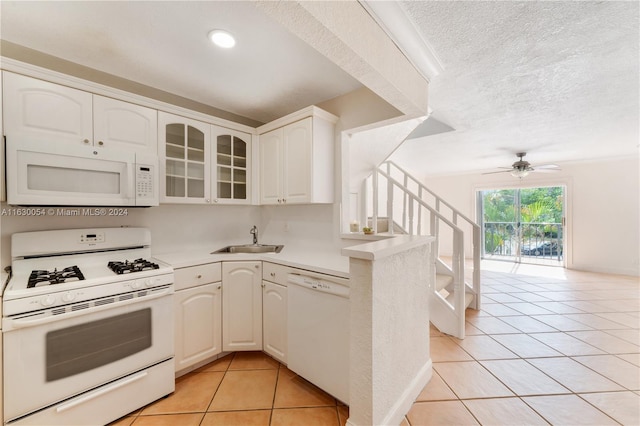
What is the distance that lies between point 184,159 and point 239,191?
0.59 metres

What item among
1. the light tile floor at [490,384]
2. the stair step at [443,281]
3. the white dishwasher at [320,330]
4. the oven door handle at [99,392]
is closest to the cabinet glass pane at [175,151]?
the white dishwasher at [320,330]

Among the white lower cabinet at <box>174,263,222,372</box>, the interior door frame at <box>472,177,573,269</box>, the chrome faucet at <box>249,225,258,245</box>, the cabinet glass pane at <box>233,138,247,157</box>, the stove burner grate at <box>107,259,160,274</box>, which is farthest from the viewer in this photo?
the interior door frame at <box>472,177,573,269</box>

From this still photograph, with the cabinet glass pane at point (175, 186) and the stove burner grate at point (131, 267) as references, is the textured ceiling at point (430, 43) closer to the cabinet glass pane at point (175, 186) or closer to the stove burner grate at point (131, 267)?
the cabinet glass pane at point (175, 186)

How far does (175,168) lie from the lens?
7.17 ft

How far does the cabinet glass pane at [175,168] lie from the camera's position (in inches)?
84.5

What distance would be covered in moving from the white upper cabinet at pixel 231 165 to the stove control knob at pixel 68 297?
4.09 ft

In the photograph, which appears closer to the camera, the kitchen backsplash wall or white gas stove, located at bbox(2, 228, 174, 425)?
white gas stove, located at bbox(2, 228, 174, 425)

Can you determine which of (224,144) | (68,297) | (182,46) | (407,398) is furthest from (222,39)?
(407,398)

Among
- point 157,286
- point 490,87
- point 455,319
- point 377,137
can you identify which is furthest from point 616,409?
point 157,286

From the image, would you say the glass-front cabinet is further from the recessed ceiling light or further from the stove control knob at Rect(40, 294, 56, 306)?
the stove control knob at Rect(40, 294, 56, 306)

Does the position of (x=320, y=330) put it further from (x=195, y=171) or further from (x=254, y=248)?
(x=195, y=171)

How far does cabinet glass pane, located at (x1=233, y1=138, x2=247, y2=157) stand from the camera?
2.58 metres

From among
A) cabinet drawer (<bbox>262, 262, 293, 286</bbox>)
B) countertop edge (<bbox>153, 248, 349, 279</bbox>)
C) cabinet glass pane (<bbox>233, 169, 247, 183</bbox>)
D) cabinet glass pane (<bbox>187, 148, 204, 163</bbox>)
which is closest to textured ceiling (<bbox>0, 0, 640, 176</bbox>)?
cabinet glass pane (<bbox>187, 148, 204, 163</bbox>)

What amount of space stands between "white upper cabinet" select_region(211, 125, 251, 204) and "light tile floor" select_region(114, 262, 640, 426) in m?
1.47
